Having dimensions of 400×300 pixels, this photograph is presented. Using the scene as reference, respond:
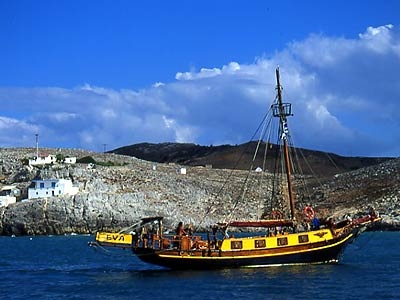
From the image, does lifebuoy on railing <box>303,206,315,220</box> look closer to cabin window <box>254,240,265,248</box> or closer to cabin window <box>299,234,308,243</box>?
cabin window <box>299,234,308,243</box>

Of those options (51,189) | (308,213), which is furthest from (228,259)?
(51,189)

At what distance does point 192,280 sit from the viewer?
46.2m

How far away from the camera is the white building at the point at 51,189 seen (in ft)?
358

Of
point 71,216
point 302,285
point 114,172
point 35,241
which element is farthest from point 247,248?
point 114,172

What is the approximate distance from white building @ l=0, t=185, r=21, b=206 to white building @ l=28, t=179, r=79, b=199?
305cm

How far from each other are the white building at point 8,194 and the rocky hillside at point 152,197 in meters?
1.96

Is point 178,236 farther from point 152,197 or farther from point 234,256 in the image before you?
point 152,197

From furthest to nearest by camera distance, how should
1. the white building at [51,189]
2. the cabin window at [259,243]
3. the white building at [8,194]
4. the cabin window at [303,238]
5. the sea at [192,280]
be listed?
the white building at [8,194]
the white building at [51,189]
the cabin window at [303,238]
the cabin window at [259,243]
the sea at [192,280]

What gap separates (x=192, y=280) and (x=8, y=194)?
7573 cm

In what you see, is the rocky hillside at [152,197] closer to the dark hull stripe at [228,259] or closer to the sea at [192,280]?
the sea at [192,280]

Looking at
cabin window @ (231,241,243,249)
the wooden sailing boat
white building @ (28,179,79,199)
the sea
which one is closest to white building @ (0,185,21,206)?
white building @ (28,179,79,199)

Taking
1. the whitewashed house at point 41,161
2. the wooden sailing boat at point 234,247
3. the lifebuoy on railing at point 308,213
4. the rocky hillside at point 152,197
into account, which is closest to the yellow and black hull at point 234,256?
the wooden sailing boat at point 234,247

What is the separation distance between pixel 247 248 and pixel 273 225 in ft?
10.3

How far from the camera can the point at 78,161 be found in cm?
14062
